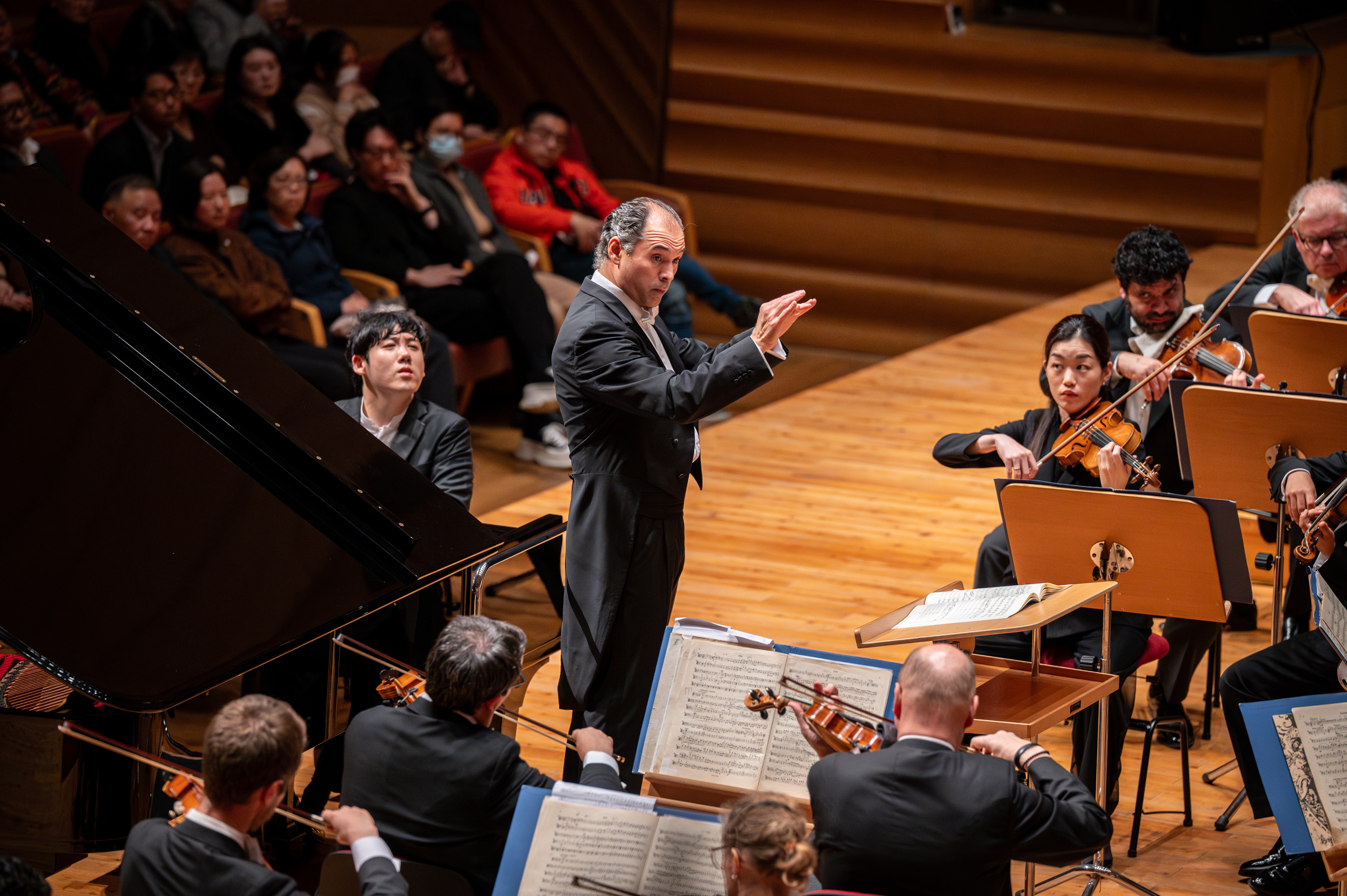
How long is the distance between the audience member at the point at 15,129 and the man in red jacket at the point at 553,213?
2.23 meters

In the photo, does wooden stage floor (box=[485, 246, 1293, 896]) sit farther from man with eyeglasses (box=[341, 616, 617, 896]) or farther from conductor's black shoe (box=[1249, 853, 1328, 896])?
man with eyeglasses (box=[341, 616, 617, 896])

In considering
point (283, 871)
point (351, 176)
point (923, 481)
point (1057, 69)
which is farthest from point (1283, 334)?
point (1057, 69)

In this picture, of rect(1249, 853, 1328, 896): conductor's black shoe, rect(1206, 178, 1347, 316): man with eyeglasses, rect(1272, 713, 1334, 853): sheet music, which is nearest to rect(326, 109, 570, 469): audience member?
rect(1206, 178, 1347, 316): man with eyeglasses

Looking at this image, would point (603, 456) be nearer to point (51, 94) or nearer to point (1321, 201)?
point (1321, 201)

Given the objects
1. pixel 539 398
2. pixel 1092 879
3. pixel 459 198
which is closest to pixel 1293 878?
pixel 1092 879

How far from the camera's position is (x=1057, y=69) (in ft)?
27.6

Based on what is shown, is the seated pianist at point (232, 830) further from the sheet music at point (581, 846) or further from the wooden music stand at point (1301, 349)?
the wooden music stand at point (1301, 349)

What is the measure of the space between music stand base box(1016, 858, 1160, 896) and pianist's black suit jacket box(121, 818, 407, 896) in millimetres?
1315

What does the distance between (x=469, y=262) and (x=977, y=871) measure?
4759mm

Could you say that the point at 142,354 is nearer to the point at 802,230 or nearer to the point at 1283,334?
the point at 1283,334

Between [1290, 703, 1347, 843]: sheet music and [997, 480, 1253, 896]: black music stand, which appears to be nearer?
[1290, 703, 1347, 843]: sheet music

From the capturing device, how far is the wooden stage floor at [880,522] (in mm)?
3525

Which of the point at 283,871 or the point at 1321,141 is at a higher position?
the point at 1321,141

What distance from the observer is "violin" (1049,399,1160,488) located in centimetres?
335
